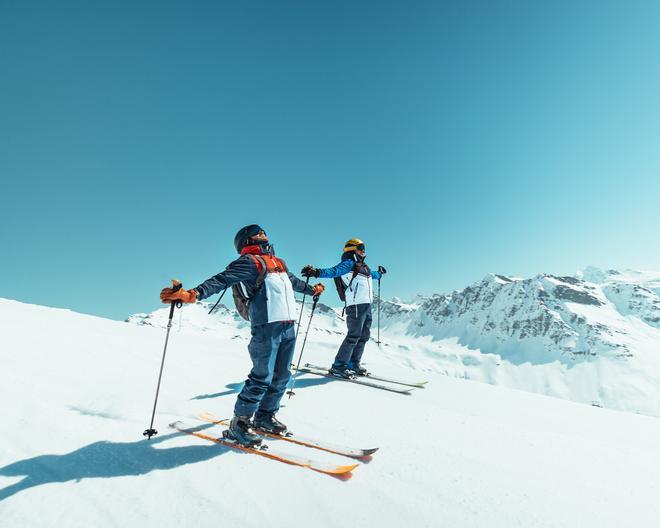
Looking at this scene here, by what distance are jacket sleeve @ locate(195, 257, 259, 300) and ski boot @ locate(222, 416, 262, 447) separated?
5.20ft

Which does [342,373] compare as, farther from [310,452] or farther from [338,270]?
[310,452]

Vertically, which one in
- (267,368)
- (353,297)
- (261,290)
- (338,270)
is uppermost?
(338,270)

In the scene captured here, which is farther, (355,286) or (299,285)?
(355,286)

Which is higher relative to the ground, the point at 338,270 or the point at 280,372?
the point at 338,270

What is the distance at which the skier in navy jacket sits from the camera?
4.40m

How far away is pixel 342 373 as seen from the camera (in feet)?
26.9

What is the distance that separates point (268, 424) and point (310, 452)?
0.76 metres

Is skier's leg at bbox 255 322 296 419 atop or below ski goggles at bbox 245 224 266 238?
below

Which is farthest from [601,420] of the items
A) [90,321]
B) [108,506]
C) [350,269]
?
[90,321]

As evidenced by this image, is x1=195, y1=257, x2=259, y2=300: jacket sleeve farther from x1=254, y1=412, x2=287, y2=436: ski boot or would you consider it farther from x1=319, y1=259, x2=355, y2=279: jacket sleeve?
x1=319, y1=259, x2=355, y2=279: jacket sleeve

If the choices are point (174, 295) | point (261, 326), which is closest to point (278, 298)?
point (261, 326)

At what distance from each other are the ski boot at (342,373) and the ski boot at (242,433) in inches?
153

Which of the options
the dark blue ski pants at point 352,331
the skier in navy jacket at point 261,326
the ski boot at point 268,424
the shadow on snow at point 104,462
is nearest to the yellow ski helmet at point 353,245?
the dark blue ski pants at point 352,331

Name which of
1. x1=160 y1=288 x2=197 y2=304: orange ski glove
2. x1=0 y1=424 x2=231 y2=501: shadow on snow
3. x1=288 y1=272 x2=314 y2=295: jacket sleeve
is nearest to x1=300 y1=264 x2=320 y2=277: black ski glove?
x1=288 y1=272 x2=314 y2=295: jacket sleeve
